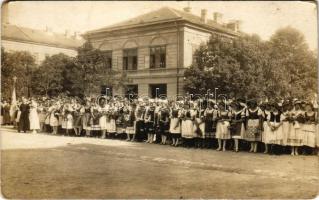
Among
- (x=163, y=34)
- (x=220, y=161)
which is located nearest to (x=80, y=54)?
(x=163, y=34)

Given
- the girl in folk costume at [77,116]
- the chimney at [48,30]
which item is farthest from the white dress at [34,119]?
the chimney at [48,30]

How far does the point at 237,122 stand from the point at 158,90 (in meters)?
3.62

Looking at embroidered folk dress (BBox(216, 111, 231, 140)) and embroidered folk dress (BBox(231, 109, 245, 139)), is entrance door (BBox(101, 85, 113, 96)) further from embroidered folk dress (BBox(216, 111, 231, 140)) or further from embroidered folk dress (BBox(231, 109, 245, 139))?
embroidered folk dress (BBox(231, 109, 245, 139))

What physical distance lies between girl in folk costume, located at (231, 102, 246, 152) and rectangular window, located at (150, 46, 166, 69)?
3.49 metres

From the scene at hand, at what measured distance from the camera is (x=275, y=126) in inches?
441

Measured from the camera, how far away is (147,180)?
8180 millimetres

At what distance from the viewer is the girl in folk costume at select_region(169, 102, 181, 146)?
13102mm

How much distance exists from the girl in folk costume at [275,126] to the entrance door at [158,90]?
4.07m

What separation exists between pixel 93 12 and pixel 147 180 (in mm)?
4190

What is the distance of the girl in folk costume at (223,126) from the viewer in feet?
39.3

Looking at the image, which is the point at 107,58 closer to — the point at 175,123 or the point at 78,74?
the point at 78,74

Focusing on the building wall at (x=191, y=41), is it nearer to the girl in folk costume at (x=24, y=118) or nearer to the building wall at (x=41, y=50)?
the building wall at (x=41, y=50)

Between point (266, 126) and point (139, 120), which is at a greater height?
point (139, 120)

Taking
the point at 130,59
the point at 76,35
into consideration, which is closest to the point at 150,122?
the point at 130,59
